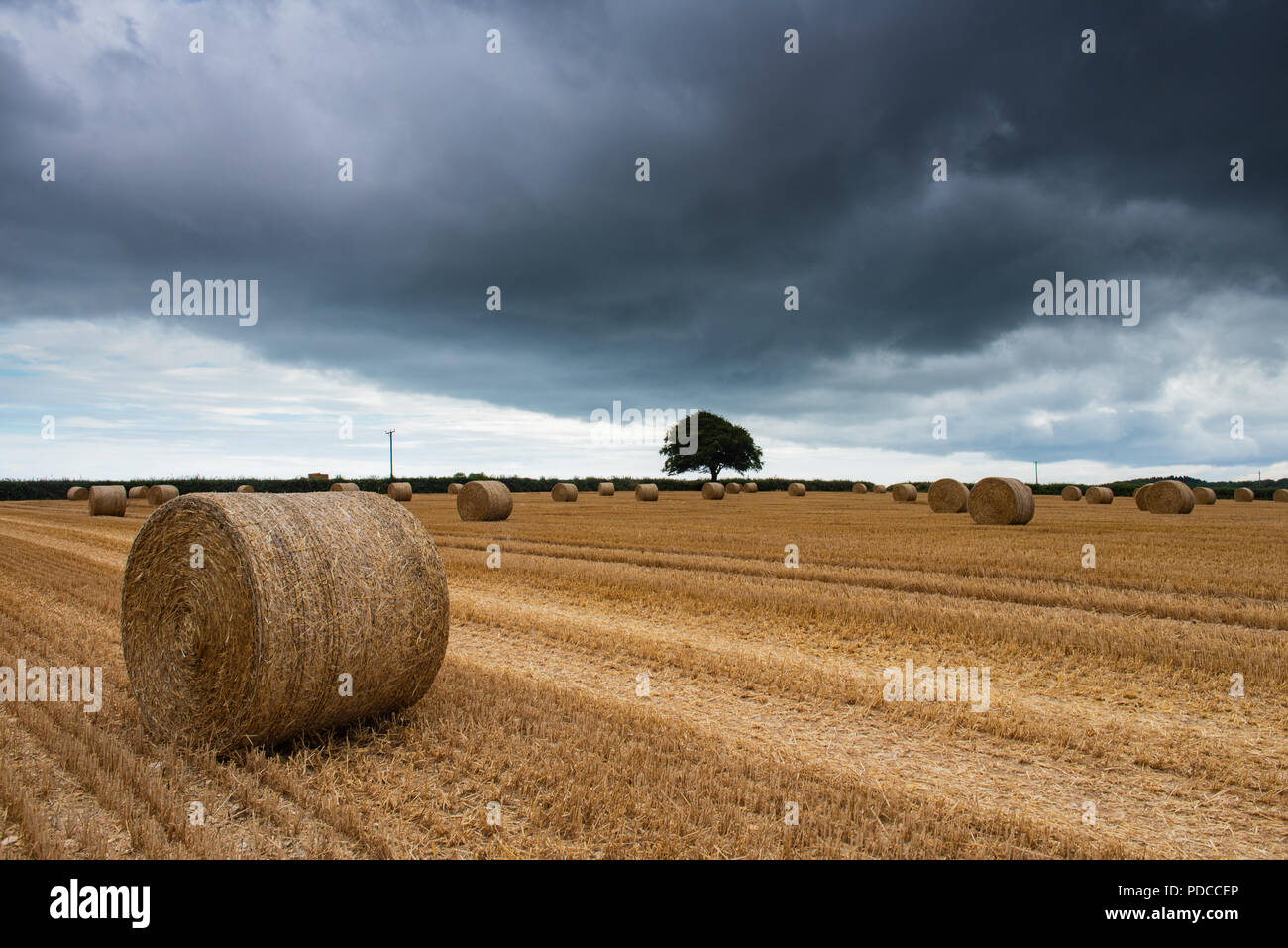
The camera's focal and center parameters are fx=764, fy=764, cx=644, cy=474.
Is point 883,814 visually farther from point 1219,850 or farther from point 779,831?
point 1219,850

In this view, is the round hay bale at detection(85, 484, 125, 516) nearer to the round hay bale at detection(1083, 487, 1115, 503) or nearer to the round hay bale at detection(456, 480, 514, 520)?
the round hay bale at detection(456, 480, 514, 520)

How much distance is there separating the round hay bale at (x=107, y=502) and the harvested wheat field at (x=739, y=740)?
87.0 ft

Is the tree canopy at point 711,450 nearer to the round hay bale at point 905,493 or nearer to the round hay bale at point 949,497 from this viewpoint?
the round hay bale at point 905,493

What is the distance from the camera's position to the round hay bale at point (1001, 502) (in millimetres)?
24828

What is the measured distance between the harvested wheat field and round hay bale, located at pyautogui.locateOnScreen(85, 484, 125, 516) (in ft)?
87.0

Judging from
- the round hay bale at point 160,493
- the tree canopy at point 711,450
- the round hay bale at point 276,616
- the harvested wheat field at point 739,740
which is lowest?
the harvested wheat field at point 739,740

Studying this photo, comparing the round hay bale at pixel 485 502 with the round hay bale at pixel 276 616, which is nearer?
the round hay bale at pixel 276 616

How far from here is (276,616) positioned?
18.2 feet

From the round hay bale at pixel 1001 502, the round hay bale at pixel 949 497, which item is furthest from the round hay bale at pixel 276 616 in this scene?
the round hay bale at pixel 949 497

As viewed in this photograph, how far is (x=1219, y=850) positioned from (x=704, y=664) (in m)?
4.58

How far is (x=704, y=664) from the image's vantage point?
8.03 meters

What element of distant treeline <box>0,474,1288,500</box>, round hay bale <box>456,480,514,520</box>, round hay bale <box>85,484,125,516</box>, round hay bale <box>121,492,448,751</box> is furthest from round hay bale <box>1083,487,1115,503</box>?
round hay bale <box>85,484,125,516</box>
